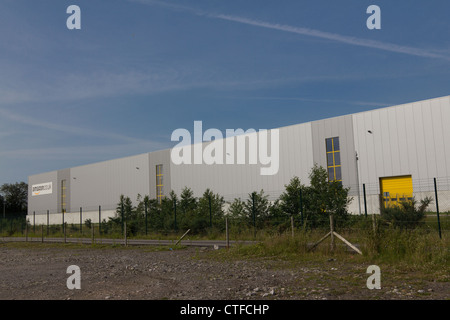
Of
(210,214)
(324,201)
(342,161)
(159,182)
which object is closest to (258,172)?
(342,161)

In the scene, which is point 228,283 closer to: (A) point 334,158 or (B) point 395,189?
(B) point 395,189

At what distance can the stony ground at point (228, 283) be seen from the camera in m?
7.24

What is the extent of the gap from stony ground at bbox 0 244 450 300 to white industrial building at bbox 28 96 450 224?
858 inches

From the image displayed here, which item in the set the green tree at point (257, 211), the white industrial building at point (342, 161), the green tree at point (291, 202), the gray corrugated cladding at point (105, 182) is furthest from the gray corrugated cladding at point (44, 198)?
the green tree at point (291, 202)

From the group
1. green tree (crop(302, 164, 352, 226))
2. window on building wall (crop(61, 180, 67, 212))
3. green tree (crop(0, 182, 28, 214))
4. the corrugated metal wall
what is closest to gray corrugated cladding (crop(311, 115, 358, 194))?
green tree (crop(302, 164, 352, 226))

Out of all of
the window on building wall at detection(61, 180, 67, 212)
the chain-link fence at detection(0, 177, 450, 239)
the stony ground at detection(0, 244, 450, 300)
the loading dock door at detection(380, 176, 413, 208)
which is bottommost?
the stony ground at detection(0, 244, 450, 300)

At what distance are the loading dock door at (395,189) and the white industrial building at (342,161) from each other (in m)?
0.07

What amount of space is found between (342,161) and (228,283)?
3042 centimetres

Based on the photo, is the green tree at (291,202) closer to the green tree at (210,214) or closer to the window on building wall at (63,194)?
the green tree at (210,214)

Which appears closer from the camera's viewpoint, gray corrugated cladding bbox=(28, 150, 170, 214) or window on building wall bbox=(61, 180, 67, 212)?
gray corrugated cladding bbox=(28, 150, 170, 214)

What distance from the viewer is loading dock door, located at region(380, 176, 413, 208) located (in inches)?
1302

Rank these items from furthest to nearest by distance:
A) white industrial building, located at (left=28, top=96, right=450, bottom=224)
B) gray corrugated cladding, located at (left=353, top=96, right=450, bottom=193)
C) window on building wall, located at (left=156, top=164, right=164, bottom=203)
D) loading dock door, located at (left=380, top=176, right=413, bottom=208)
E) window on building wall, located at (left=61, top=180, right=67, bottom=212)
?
window on building wall, located at (left=61, top=180, right=67, bottom=212)
window on building wall, located at (left=156, top=164, right=164, bottom=203)
loading dock door, located at (left=380, top=176, right=413, bottom=208)
white industrial building, located at (left=28, top=96, right=450, bottom=224)
gray corrugated cladding, located at (left=353, top=96, right=450, bottom=193)

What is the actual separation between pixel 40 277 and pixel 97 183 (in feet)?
169

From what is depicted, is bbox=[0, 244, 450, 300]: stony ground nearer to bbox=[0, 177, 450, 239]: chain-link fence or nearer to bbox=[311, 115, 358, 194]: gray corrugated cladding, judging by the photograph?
bbox=[0, 177, 450, 239]: chain-link fence
